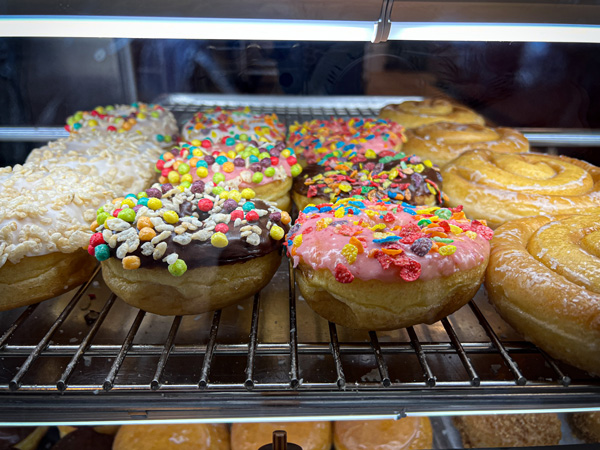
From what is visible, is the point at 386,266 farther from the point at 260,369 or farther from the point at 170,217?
the point at 170,217

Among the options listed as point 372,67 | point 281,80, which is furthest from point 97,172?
point 372,67

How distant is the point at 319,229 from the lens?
1679 mm

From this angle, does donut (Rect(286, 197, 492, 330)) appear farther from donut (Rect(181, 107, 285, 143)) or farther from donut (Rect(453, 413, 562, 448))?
donut (Rect(181, 107, 285, 143))

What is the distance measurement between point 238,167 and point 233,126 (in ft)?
1.74

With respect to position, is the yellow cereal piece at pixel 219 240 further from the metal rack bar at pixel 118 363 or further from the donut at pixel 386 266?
the metal rack bar at pixel 118 363

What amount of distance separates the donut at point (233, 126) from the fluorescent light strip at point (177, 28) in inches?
44.6

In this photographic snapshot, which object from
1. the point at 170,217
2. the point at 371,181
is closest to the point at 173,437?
the point at 170,217

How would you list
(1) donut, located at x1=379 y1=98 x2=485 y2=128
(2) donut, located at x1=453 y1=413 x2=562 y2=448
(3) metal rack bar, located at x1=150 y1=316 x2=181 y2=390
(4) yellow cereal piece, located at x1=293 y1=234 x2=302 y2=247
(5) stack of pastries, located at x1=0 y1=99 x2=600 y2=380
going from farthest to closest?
(1) donut, located at x1=379 y1=98 x2=485 y2=128, (4) yellow cereal piece, located at x1=293 y1=234 x2=302 y2=247, (5) stack of pastries, located at x1=0 y1=99 x2=600 y2=380, (2) donut, located at x1=453 y1=413 x2=562 y2=448, (3) metal rack bar, located at x1=150 y1=316 x2=181 y2=390

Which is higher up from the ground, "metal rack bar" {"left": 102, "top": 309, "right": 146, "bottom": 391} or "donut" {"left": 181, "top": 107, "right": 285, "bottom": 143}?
"donut" {"left": 181, "top": 107, "right": 285, "bottom": 143}

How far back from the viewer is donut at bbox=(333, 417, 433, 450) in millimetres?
1434

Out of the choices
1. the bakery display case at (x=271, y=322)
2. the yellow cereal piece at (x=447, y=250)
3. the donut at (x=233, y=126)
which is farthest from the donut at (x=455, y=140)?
the yellow cereal piece at (x=447, y=250)

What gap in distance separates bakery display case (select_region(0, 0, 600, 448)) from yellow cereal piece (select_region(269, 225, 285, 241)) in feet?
0.89

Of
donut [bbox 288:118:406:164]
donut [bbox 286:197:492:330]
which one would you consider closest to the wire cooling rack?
donut [bbox 286:197:492:330]

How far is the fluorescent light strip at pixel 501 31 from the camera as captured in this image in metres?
1.49
